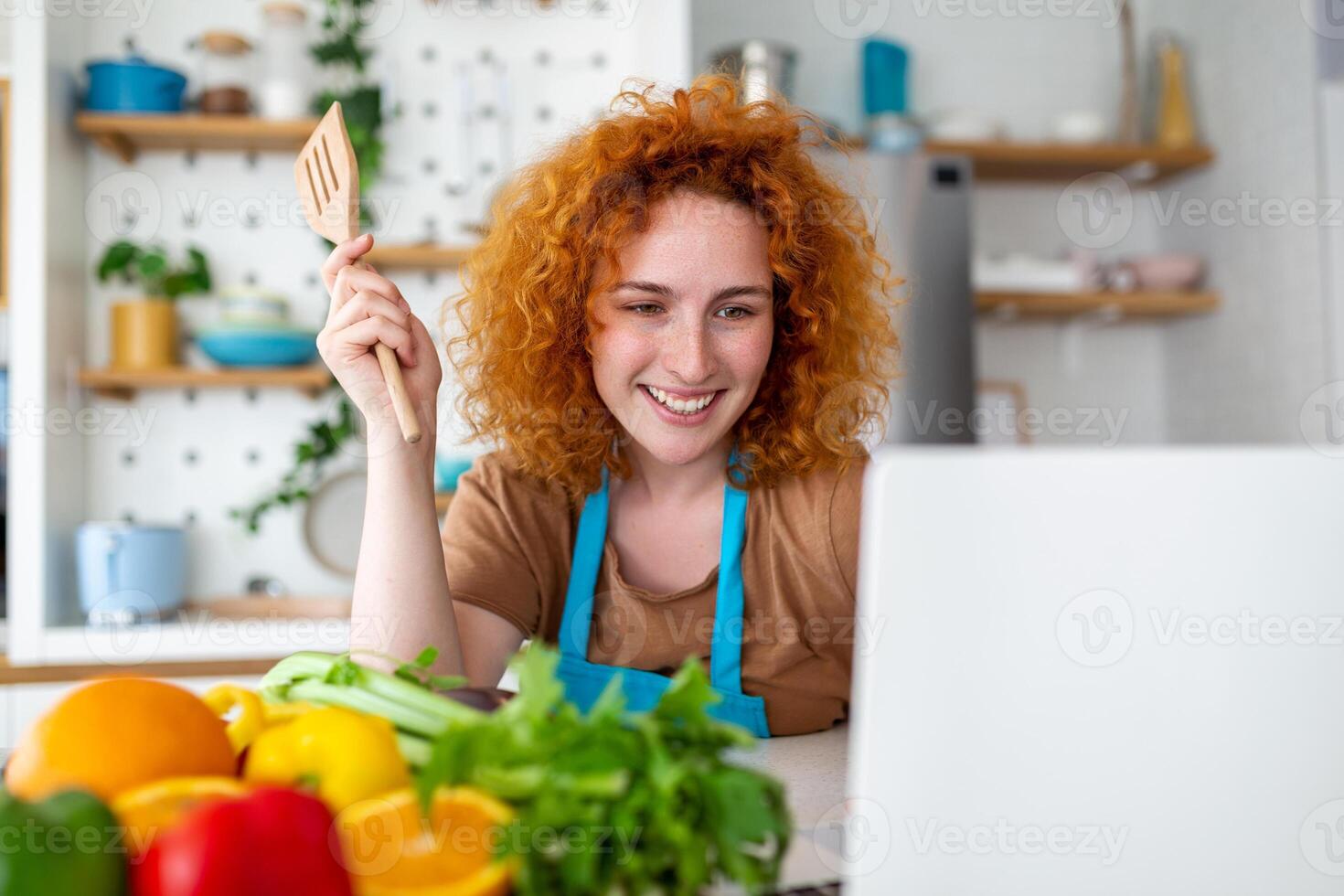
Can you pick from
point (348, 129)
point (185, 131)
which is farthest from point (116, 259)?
Answer: point (348, 129)

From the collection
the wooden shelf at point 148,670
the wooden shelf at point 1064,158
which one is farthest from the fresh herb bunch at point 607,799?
the wooden shelf at point 1064,158

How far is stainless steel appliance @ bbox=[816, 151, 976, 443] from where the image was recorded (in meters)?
2.72

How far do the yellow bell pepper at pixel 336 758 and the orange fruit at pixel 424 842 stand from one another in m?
0.03

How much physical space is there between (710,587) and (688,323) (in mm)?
305

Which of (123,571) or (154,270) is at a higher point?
(154,270)

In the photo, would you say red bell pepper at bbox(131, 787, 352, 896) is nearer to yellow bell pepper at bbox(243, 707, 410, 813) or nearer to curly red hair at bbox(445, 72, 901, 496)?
yellow bell pepper at bbox(243, 707, 410, 813)

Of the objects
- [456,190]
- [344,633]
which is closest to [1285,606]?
[344,633]

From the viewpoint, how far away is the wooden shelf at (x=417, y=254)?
2.49m

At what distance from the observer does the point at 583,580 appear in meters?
1.25

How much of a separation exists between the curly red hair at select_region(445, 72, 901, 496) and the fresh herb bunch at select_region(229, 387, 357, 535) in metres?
1.28

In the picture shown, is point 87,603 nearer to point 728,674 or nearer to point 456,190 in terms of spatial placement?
point 456,190

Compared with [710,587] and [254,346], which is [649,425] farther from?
[254,346]

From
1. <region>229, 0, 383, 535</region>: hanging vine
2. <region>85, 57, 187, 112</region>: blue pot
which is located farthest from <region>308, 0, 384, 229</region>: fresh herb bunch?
<region>85, 57, 187, 112</region>: blue pot

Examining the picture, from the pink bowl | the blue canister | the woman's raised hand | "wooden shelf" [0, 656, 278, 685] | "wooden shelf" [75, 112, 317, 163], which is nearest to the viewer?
the woman's raised hand
